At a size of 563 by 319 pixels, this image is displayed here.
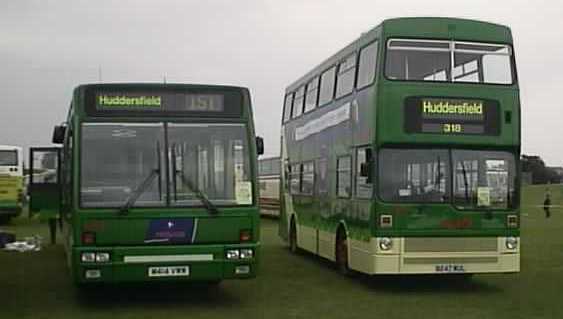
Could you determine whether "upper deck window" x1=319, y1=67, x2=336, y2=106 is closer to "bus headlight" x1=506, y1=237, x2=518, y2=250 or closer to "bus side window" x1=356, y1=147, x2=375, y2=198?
"bus side window" x1=356, y1=147, x2=375, y2=198

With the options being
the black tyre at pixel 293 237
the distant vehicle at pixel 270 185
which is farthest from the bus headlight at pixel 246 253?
the distant vehicle at pixel 270 185

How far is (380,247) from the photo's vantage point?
47.9ft

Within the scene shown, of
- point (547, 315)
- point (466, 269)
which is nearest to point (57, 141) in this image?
point (466, 269)

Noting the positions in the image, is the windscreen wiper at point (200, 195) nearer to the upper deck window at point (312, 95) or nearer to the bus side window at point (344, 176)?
the bus side window at point (344, 176)

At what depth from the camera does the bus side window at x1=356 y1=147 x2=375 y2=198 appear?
48.6 ft

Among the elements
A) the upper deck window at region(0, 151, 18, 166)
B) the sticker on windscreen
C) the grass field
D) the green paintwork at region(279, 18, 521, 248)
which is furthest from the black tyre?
the upper deck window at region(0, 151, 18, 166)

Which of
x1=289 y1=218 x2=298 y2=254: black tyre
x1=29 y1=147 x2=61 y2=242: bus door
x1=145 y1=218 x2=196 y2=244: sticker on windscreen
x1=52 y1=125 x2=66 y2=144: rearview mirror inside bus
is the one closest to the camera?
x1=145 y1=218 x2=196 y2=244: sticker on windscreen

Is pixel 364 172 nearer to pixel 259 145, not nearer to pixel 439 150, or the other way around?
pixel 439 150

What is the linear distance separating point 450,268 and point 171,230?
474 centimetres

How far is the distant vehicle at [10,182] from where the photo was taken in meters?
36.8

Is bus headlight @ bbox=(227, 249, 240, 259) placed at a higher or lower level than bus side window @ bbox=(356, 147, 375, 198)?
lower

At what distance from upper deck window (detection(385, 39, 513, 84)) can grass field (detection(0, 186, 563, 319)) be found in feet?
11.2

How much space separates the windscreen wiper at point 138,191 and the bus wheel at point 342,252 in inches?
209

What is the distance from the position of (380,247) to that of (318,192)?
16.7ft
